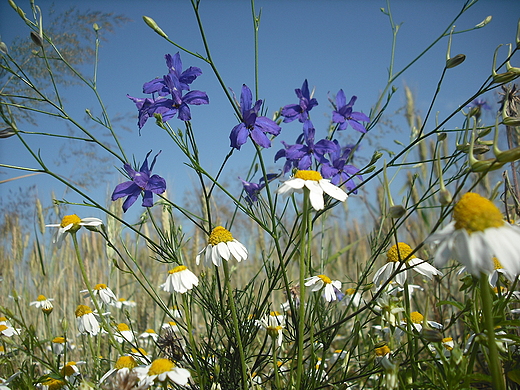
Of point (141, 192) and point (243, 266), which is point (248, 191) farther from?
point (243, 266)

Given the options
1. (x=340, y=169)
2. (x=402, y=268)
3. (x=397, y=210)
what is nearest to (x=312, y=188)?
(x=397, y=210)

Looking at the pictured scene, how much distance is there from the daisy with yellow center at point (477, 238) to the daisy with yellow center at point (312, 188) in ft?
0.88

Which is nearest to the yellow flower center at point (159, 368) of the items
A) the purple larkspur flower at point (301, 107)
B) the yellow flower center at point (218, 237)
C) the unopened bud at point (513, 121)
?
the yellow flower center at point (218, 237)

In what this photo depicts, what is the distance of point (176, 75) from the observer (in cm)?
114

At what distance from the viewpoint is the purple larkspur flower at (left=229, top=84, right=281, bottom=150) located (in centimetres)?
104

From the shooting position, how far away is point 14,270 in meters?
2.99

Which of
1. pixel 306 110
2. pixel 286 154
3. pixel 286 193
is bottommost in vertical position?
pixel 286 193

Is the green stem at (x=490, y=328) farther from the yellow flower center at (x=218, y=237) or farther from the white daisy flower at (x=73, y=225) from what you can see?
the white daisy flower at (x=73, y=225)

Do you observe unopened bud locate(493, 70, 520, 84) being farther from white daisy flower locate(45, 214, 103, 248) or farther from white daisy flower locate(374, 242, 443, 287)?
white daisy flower locate(45, 214, 103, 248)

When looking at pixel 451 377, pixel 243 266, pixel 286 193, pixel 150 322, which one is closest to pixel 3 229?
pixel 150 322

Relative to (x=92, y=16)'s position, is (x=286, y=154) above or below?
below

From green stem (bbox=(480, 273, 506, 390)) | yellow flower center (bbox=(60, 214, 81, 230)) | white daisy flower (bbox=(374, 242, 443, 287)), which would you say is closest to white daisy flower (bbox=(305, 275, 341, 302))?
white daisy flower (bbox=(374, 242, 443, 287))

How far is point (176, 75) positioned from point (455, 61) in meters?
0.74

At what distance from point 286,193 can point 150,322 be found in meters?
2.07
